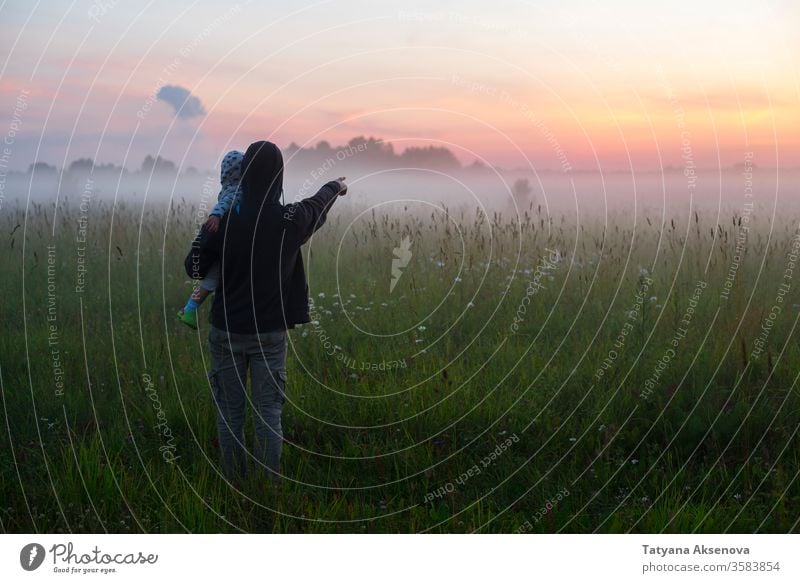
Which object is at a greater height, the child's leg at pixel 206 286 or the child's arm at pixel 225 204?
the child's arm at pixel 225 204

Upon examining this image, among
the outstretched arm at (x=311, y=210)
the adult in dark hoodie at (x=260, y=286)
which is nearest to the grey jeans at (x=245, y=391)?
the adult in dark hoodie at (x=260, y=286)

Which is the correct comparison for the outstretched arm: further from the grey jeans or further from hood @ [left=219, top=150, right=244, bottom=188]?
the grey jeans

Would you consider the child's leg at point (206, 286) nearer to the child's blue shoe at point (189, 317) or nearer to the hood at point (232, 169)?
the child's blue shoe at point (189, 317)

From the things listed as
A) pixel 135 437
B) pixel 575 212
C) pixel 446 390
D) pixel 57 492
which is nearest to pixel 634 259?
pixel 575 212

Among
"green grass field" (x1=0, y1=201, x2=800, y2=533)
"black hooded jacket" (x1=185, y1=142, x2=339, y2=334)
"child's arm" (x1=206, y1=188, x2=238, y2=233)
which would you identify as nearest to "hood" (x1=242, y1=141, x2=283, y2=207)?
"black hooded jacket" (x1=185, y1=142, x2=339, y2=334)

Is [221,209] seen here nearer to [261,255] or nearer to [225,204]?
[225,204]

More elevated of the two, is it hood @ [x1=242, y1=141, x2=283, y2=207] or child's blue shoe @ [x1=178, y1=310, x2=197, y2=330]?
hood @ [x1=242, y1=141, x2=283, y2=207]

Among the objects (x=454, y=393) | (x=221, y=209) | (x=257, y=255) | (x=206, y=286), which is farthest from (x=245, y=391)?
(x=454, y=393)

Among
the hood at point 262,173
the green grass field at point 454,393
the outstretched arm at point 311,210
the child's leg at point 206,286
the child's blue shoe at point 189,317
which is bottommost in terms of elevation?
the green grass field at point 454,393

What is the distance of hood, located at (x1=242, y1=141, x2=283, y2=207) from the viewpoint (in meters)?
4.57

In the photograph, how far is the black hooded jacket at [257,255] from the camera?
15.2 ft

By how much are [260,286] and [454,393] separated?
5.01ft

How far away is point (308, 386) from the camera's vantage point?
564cm

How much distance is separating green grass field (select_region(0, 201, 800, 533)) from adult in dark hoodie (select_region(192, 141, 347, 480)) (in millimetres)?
473
